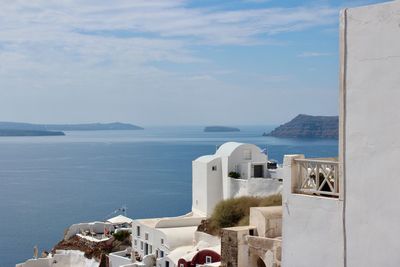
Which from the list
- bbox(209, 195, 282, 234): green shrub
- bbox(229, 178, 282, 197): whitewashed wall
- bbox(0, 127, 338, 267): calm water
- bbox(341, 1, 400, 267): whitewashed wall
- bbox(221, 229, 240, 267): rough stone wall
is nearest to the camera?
bbox(341, 1, 400, 267): whitewashed wall

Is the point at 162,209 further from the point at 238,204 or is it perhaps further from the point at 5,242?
the point at 238,204

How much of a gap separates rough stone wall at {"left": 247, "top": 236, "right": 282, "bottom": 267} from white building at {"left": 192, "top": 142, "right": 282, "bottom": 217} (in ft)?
56.6

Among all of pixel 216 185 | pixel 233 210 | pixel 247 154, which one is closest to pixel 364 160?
pixel 233 210

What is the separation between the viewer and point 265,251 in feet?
A: 43.7

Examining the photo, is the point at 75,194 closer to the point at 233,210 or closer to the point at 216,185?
the point at 216,185

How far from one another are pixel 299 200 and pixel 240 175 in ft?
78.7

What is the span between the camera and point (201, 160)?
111 feet

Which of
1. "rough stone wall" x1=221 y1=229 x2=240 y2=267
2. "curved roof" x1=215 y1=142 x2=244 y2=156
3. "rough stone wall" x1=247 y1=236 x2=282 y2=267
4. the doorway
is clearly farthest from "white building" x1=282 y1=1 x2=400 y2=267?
"curved roof" x1=215 y1=142 x2=244 y2=156

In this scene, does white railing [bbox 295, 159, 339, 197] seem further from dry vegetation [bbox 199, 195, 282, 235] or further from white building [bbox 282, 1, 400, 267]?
dry vegetation [bbox 199, 195, 282, 235]

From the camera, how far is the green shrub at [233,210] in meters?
27.1

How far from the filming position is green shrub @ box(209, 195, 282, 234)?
27.1 metres

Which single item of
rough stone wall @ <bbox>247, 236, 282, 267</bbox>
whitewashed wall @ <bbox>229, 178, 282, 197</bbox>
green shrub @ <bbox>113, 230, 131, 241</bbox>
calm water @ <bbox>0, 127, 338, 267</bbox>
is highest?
rough stone wall @ <bbox>247, 236, 282, 267</bbox>

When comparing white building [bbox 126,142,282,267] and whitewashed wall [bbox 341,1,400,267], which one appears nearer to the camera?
whitewashed wall [bbox 341,1,400,267]

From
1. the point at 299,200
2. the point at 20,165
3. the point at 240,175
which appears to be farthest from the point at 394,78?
the point at 20,165
